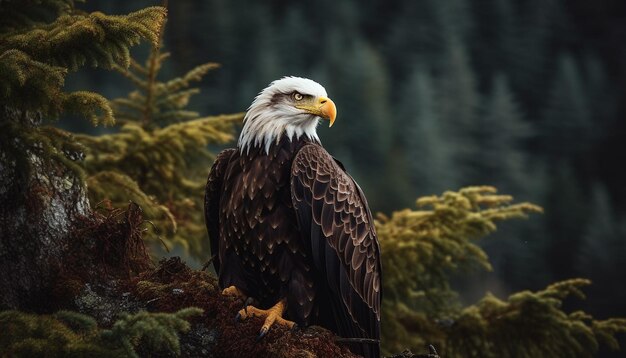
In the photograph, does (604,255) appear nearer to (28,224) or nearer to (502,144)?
(502,144)

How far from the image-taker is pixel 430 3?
94.0 metres

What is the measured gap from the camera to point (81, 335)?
3.14 meters

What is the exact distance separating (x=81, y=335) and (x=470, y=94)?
80294mm

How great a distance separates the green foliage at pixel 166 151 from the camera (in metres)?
7.04

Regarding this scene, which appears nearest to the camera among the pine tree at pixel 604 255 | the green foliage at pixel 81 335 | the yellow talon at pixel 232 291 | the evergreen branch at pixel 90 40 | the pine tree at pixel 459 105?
the green foliage at pixel 81 335

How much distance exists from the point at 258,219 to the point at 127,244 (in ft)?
2.66

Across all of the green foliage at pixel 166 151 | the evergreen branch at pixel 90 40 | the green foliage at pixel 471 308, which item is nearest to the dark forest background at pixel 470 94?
the green foliage at pixel 166 151

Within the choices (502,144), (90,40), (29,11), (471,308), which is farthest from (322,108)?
(502,144)

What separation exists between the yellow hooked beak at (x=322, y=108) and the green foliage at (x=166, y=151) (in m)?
1.99

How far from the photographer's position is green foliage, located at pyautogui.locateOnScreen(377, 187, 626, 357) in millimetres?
6961

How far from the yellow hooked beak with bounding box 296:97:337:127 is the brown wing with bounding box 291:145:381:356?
0.87 feet

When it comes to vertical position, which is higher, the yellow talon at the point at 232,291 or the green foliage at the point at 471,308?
the green foliage at the point at 471,308

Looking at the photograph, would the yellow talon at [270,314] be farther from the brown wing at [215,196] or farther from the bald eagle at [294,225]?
the brown wing at [215,196]

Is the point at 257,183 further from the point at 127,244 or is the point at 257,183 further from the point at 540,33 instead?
the point at 540,33
